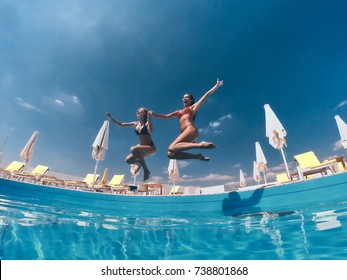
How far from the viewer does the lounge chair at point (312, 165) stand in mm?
7720

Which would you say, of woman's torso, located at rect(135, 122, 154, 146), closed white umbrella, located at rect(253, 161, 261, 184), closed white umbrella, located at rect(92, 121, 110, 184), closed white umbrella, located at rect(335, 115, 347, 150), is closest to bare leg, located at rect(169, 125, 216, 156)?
woman's torso, located at rect(135, 122, 154, 146)

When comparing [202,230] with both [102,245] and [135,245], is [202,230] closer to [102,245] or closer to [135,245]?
[135,245]

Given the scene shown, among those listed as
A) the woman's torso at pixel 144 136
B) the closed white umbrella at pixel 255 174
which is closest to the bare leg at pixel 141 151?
the woman's torso at pixel 144 136

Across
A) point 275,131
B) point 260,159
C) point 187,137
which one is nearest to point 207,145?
point 187,137

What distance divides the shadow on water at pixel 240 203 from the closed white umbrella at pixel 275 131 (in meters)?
4.31

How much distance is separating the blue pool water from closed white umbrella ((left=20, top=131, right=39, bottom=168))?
11.8 metres

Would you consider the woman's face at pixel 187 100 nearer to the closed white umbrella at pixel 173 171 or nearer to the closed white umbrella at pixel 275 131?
the closed white umbrella at pixel 275 131

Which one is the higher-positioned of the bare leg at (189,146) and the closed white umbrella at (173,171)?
the closed white umbrella at (173,171)

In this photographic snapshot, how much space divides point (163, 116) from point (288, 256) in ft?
14.3

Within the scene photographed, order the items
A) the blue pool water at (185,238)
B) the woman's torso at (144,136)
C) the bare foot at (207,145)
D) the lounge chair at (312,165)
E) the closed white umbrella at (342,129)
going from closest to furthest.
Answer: the blue pool water at (185,238) < the bare foot at (207,145) < the woman's torso at (144,136) < the lounge chair at (312,165) < the closed white umbrella at (342,129)

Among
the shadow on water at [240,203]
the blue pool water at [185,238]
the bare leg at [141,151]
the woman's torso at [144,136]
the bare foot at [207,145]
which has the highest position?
the woman's torso at [144,136]

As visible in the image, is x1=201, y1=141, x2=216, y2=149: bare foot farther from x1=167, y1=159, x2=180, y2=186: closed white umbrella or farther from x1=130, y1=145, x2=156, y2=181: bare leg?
x1=167, y1=159, x2=180, y2=186: closed white umbrella

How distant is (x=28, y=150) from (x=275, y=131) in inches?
663

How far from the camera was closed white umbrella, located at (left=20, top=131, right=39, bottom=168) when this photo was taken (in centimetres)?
1343
